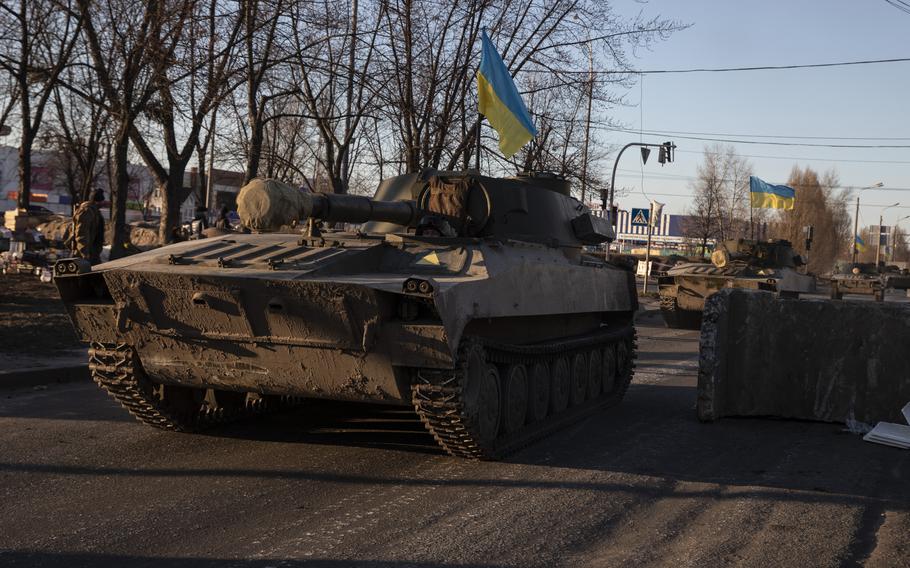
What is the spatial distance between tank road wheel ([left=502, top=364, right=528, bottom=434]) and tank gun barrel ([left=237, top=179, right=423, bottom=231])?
1761mm

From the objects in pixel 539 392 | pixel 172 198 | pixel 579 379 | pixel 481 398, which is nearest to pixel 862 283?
pixel 172 198

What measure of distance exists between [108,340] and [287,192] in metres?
1.96

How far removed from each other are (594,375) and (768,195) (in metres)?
31.0

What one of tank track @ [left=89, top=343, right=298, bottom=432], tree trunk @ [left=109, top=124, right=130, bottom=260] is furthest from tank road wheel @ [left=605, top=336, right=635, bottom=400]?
tree trunk @ [left=109, top=124, right=130, bottom=260]

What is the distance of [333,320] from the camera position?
6996 mm

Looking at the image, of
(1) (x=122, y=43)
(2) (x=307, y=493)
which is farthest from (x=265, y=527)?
(1) (x=122, y=43)

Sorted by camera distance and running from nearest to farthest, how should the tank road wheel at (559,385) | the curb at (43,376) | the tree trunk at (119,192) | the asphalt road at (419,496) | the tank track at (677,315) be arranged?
the asphalt road at (419,496) < the tank road wheel at (559,385) < the curb at (43,376) < the tree trunk at (119,192) < the tank track at (677,315)

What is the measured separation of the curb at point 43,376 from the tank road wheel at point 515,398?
525 cm

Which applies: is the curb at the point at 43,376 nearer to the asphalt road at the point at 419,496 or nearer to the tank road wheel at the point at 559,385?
the asphalt road at the point at 419,496

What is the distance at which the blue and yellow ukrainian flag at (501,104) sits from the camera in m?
14.2

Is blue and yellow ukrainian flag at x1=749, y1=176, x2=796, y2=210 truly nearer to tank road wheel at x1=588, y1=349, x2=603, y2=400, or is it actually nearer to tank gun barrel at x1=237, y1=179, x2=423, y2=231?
tank road wheel at x1=588, y1=349, x2=603, y2=400

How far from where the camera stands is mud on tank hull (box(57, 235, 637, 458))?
22.9ft

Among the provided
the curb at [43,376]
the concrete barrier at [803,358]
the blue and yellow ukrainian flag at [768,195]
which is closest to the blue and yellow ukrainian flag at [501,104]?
the concrete barrier at [803,358]

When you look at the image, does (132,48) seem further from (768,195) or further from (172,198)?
(768,195)
